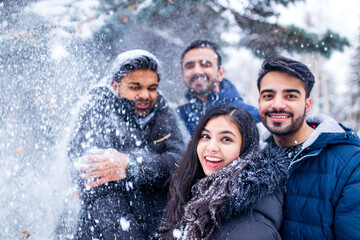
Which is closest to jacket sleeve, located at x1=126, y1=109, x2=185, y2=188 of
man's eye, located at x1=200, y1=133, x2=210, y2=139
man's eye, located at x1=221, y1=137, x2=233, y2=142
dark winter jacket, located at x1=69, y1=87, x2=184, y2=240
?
dark winter jacket, located at x1=69, y1=87, x2=184, y2=240

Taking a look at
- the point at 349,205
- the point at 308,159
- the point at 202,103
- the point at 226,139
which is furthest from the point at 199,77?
the point at 349,205

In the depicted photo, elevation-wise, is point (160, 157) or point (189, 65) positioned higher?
point (189, 65)

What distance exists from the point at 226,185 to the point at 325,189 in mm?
665

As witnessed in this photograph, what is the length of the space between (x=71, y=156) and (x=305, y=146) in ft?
6.31

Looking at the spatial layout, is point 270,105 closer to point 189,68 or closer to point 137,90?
point 137,90

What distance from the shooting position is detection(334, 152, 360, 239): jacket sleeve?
160 centimetres

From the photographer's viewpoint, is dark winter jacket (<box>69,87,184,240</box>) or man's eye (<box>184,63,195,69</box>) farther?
man's eye (<box>184,63,195,69</box>)

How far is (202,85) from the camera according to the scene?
361cm

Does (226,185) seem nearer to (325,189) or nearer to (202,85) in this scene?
(325,189)

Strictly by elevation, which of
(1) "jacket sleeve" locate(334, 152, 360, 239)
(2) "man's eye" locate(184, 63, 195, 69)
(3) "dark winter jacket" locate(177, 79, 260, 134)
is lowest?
(1) "jacket sleeve" locate(334, 152, 360, 239)

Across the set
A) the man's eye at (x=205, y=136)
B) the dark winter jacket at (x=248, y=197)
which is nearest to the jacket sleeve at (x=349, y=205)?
the dark winter jacket at (x=248, y=197)

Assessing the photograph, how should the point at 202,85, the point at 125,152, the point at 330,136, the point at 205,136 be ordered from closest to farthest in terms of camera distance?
the point at 330,136 → the point at 205,136 → the point at 125,152 → the point at 202,85

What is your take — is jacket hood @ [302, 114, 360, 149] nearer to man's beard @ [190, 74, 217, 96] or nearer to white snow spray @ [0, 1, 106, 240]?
man's beard @ [190, 74, 217, 96]

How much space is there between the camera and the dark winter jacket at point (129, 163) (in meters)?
2.21
